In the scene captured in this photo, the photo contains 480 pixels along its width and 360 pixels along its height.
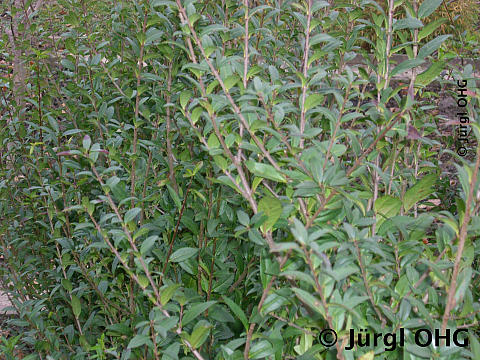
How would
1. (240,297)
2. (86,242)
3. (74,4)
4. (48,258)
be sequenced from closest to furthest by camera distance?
(240,297)
(86,242)
(74,4)
(48,258)

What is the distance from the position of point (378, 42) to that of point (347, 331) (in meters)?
0.77

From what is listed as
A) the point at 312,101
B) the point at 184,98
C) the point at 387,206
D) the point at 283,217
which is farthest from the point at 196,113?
the point at 387,206

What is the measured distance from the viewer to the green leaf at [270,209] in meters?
1.05

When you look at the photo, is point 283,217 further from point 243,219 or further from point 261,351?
point 261,351

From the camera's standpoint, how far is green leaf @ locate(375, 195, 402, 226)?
1.17 meters

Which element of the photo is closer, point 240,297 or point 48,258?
point 240,297

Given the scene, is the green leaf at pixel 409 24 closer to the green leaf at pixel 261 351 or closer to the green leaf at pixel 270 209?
the green leaf at pixel 270 209

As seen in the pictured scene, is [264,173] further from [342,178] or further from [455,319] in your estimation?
[455,319]

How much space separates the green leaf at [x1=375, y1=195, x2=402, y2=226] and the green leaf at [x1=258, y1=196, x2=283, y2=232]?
0.26 meters

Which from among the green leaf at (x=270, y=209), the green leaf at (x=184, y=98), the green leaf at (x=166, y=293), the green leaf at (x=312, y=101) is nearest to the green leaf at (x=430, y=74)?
the green leaf at (x=312, y=101)

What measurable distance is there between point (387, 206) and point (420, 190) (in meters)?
0.11

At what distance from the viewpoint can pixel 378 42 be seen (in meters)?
1.38

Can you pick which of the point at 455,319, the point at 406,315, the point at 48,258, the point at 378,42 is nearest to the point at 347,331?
→ the point at 406,315

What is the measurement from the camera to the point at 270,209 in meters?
1.07
